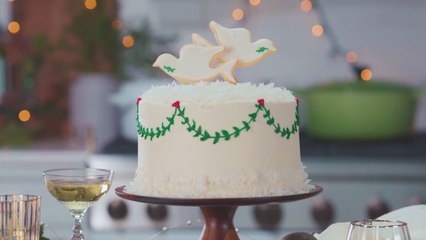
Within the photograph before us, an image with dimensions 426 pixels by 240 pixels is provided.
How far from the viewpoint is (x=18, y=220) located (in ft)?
4.47

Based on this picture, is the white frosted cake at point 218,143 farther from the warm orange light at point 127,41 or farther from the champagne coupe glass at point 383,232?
the warm orange light at point 127,41

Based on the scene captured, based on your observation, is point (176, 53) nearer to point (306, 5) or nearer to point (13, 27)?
point (306, 5)

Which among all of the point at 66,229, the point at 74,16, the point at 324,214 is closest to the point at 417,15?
the point at 324,214

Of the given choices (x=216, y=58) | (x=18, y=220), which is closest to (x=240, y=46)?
(x=216, y=58)

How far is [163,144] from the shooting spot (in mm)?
1464

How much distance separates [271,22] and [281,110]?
1.89m

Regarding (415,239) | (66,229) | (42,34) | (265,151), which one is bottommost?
(66,229)

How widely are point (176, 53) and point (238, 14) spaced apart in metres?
0.26

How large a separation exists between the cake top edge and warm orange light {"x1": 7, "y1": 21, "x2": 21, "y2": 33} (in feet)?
6.57

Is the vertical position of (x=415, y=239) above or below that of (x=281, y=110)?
below

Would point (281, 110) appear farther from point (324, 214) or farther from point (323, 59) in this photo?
point (323, 59)

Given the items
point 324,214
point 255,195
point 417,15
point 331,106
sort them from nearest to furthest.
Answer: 1. point 255,195
2. point 324,214
3. point 331,106
4. point 417,15

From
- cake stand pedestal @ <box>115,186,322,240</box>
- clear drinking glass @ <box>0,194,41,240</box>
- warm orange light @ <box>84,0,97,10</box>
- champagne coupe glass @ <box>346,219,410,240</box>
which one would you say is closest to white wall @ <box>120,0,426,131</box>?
warm orange light @ <box>84,0,97,10</box>

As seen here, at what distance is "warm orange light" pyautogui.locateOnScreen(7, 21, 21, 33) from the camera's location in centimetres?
339
